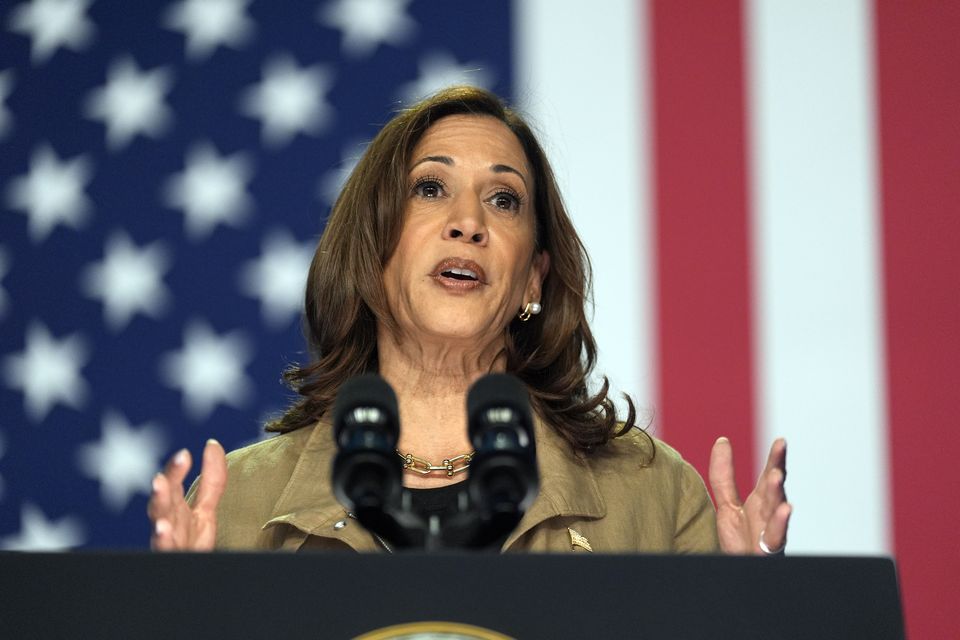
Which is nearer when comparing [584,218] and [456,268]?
[456,268]

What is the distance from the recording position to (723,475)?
1.71m

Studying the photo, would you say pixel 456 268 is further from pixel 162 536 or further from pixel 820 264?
pixel 820 264

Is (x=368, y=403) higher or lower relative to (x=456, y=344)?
lower

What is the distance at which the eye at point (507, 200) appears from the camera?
225 cm

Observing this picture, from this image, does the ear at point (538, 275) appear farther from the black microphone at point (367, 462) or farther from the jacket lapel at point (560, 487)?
the black microphone at point (367, 462)

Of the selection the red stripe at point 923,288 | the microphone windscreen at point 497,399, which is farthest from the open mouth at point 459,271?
the red stripe at point 923,288

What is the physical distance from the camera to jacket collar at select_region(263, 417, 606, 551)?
1915 millimetres

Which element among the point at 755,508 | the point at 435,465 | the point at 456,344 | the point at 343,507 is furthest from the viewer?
the point at 456,344

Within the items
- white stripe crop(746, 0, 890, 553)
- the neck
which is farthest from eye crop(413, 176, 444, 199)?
white stripe crop(746, 0, 890, 553)

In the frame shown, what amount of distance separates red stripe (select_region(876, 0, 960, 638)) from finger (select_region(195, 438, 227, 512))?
1.90m

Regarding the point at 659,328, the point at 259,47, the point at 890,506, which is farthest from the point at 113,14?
the point at 890,506

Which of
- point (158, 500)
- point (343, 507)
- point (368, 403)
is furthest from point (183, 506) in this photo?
point (368, 403)

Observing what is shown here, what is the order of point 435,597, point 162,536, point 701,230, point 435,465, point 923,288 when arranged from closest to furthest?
point 435,597
point 162,536
point 435,465
point 923,288
point 701,230

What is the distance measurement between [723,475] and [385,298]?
30.2 inches
